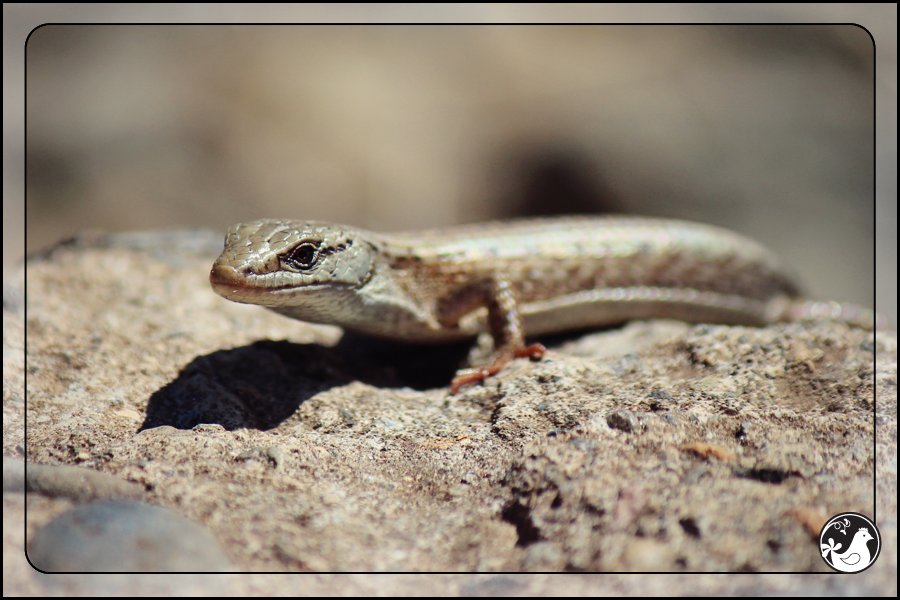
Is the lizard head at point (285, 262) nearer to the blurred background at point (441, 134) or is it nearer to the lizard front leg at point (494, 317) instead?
the lizard front leg at point (494, 317)

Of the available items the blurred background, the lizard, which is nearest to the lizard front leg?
the lizard

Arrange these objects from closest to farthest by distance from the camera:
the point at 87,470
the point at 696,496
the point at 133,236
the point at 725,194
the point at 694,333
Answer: the point at 696,496, the point at 87,470, the point at 694,333, the point at 133,236, the point at 725,194

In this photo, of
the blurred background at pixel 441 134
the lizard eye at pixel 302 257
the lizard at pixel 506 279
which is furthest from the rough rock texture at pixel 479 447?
the blurred background at pixel 441 134

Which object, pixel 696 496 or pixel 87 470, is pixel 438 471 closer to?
pixel 696 496

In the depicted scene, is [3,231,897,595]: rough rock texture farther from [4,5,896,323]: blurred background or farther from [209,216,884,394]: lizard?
[4,5,896,323]: blurred background

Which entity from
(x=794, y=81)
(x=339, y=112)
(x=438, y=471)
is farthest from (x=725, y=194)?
(x=438, y=471)

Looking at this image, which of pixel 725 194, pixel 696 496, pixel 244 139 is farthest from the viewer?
pixel 244 139

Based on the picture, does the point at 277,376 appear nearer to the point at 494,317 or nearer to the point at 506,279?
the point at 494,317

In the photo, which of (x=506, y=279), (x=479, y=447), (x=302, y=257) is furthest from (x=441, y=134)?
(x=479, y=447)
